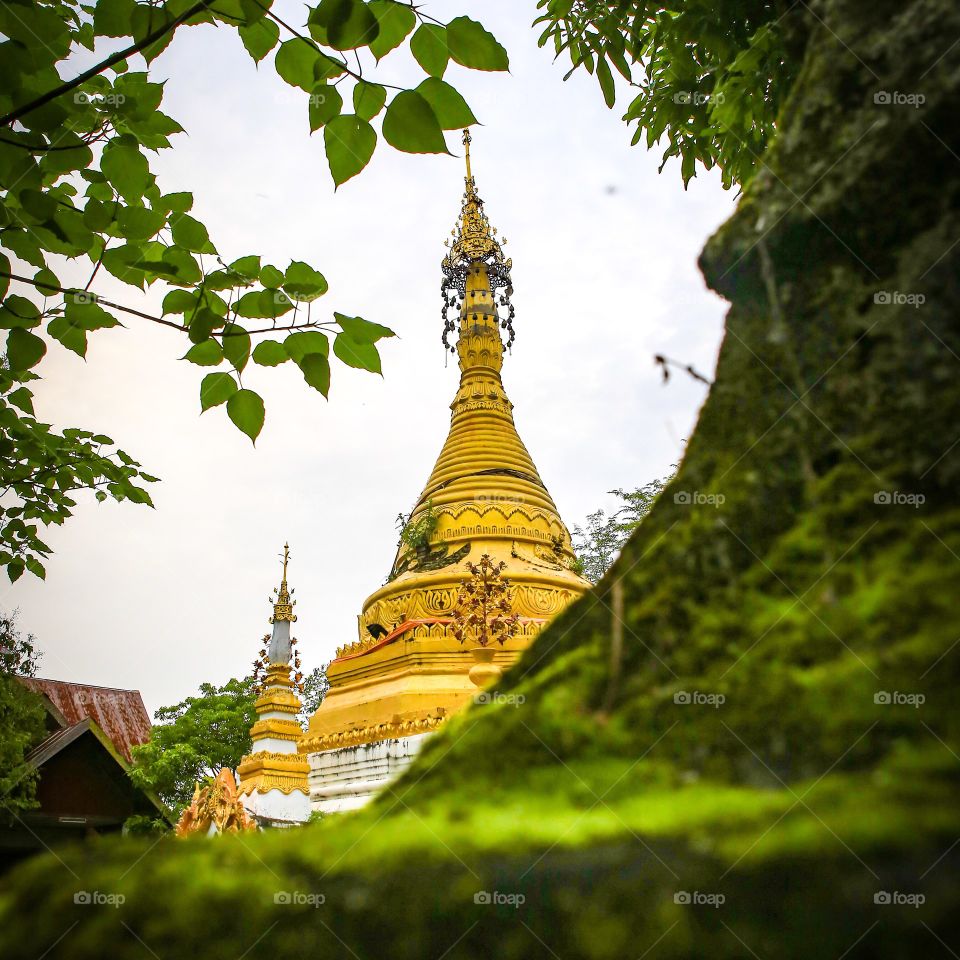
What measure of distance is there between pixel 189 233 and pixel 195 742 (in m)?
26.5

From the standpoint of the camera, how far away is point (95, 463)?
418 centimetres

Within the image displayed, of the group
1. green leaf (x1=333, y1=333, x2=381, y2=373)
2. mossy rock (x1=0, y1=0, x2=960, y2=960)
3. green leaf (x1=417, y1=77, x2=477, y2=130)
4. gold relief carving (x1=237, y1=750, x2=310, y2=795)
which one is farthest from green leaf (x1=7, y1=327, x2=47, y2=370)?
gold relief carving (x1=237, y1=750, x2=310, y2=795)

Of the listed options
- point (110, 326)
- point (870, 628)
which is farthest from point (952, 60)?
point (110, 326)

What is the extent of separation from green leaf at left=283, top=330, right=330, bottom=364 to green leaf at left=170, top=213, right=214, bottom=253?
0.59 metres

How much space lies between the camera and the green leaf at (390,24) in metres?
1.78

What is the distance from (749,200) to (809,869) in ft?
3.83

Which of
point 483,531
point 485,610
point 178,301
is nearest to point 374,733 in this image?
point 485,610

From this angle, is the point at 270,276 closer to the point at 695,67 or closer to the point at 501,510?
the point at 695,67

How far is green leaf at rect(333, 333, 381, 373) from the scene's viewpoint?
7.20ft

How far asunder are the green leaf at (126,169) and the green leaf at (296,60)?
74cm

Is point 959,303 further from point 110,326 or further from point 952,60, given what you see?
point 110,326

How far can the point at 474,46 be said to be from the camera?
1761mm

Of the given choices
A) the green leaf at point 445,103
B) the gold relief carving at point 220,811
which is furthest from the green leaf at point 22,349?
the gold relief carving at point 220,811

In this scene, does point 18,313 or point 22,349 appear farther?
point 18,313
